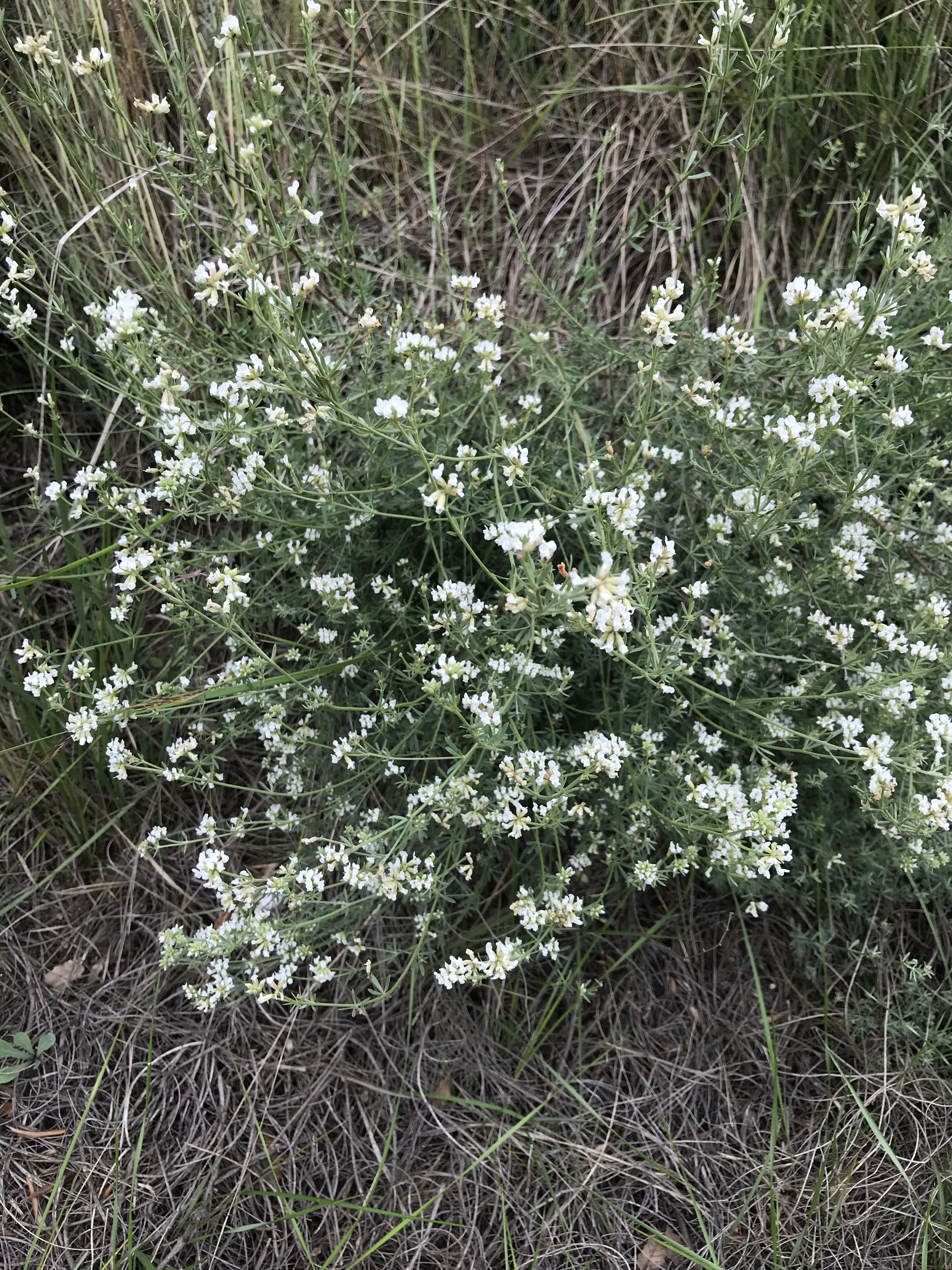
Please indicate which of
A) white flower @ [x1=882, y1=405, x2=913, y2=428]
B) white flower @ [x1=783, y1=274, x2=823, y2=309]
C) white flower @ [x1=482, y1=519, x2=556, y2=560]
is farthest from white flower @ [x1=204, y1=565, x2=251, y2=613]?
white flower @ [x1=882, y1=405, x2=913, y2=428]

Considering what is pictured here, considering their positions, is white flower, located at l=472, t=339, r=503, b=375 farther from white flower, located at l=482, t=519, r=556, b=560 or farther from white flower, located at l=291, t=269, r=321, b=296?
white flower, located at l=482, t=519, r=556, b=560

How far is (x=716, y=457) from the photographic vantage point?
2727mm

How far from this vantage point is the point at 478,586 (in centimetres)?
304

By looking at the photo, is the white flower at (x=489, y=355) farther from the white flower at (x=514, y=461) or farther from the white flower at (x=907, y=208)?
the white flower at (x=907, y=208)

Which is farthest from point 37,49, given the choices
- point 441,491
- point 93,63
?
point 441,491

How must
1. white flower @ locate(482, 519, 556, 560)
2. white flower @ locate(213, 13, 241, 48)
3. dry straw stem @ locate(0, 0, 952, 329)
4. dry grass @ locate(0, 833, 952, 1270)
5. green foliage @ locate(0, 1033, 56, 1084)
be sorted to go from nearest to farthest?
1. white flower @ locate(482, 519, 556, 560)
2. white flower @ locate(213, 13, 241, 48)
3. dry grass @ locate(0, 833, 952, 1270)
4. green foliage @ locate(0, 1033, 56, 1084)
5. dry straw stem @ locate(0, 0, 952, 329)

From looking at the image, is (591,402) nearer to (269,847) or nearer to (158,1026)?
(269,847)

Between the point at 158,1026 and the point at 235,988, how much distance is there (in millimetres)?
296

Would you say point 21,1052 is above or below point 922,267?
below

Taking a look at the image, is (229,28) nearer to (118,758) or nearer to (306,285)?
(306,285)

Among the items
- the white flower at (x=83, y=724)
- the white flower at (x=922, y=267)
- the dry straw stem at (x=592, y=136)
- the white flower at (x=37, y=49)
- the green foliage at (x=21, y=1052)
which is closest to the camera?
the white flower at (x=922, y=267)

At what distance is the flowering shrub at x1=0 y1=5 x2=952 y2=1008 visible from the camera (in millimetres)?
2318

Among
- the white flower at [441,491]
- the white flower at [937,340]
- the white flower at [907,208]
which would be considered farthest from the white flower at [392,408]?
the white flower at [937,340]

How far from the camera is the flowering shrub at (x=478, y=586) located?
2.32 m
